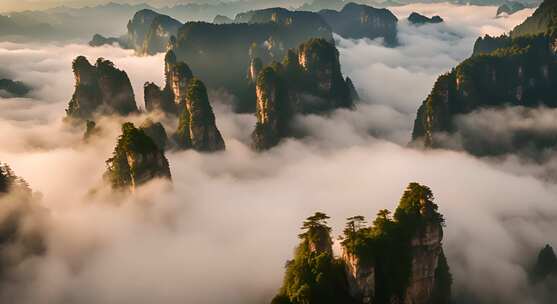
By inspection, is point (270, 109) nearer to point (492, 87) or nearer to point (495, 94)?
point (495, 94)

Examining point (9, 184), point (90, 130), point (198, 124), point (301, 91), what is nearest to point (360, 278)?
point (9, 184)

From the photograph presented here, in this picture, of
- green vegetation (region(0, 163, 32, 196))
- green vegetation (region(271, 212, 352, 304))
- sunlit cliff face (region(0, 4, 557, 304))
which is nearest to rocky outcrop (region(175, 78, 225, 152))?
sunlit cliff face (region(0, 4, 557, 304))

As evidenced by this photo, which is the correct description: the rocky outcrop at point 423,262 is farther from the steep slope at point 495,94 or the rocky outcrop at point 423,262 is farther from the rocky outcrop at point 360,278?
the steep slope at point 495,94

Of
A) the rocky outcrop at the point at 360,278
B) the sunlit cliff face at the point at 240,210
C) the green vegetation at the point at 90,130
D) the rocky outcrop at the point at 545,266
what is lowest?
the rocky outcrop at the point at 545,266

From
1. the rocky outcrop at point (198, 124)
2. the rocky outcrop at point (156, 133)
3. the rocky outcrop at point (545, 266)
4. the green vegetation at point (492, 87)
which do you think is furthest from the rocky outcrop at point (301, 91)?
the rocky outcrop at point (545, 266)

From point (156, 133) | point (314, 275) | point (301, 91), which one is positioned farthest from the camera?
point (301, 91)

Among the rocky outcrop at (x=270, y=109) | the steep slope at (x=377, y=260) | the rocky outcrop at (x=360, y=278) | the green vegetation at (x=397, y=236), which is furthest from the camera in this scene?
the rocky outcrop at (x=270, y=109)
